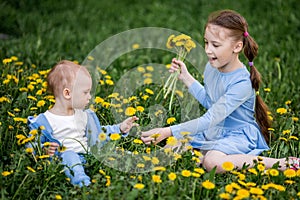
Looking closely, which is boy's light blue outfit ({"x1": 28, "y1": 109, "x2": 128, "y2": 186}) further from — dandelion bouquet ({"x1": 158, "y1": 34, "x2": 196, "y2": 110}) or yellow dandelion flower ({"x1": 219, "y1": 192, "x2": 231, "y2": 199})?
yellow dandelion flower ({"x1": 219, "y1": 192, "x2": 231, "y2": 199})

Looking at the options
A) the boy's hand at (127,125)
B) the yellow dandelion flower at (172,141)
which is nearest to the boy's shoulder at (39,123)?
the boy's hand at (127,125)

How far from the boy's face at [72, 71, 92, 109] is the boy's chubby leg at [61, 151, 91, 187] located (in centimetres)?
29

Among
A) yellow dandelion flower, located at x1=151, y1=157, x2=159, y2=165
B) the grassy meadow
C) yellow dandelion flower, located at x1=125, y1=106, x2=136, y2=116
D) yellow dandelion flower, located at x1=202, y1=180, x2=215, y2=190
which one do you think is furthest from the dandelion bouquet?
yellow dandelion flower, located at x1=202, y1=180, x2=215, y2=190

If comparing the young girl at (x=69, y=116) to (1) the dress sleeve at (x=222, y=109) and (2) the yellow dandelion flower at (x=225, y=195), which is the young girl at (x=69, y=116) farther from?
(2) the yellow dandelion flower at (x=225, y=195)

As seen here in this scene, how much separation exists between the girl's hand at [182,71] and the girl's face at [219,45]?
0.98ft

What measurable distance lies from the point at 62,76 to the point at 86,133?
365mm

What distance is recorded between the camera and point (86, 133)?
288 centimetres

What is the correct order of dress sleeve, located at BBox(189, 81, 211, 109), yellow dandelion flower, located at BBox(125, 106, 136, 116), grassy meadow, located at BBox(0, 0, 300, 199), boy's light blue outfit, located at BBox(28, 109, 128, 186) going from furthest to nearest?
1. dress sleeve, located at BBox(189, 81, 211, 109)
2. yellow dandelion flower, located at BBox(125, 106, 136, 116)
3. boy's light blue outfit, located at BBox(28, 109, 128, 186)
4. grassy meadow, located at BBox(0, 0, 300, 199)

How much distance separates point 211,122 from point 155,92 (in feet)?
2.66

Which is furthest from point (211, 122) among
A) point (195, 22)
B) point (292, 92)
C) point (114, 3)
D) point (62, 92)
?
point (114, 3)

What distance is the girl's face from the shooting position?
290cm

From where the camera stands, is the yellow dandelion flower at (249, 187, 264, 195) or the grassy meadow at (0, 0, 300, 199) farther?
the grassy meadow at (0, 0, 300, 199)

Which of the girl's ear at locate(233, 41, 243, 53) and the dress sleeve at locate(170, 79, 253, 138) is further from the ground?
the girl's ear at locate(233, 41, 243, 53)

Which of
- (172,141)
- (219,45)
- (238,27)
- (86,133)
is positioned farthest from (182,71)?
(86,133)
